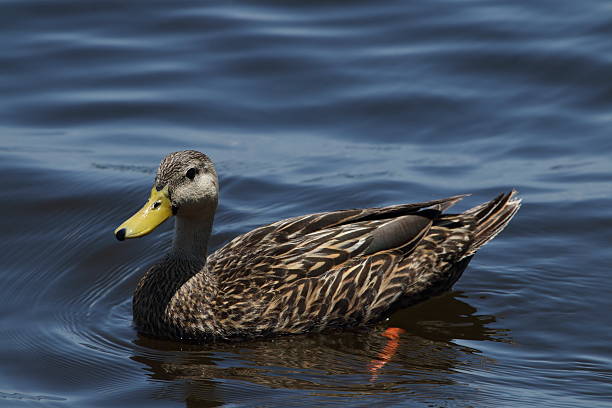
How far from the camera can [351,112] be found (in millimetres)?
14242

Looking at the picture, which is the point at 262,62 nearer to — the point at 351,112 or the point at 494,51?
the point at 351,112

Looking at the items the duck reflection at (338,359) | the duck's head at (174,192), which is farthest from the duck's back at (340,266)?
the duck's head at (174,192)

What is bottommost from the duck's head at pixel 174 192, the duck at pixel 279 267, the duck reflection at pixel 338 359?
the duck reflection at pixel 338 359

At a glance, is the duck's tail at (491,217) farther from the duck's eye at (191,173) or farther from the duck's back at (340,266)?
the duck's eye at (191,173)

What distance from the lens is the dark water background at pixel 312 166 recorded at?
828 cm

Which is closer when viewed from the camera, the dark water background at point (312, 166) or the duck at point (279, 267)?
the dark water background at point (312, 166)

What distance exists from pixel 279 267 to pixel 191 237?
0.76 meters

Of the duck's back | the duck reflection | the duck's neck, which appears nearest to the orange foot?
the duck reflection

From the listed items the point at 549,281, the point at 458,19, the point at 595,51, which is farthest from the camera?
the point at 458,19

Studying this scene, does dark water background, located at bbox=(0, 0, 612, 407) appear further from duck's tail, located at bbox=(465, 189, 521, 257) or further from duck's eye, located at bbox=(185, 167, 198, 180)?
duck's eye, located at bbox=(185, 167, 198, 180)

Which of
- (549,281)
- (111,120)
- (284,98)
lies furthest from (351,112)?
(549,281)

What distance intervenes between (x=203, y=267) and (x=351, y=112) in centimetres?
556

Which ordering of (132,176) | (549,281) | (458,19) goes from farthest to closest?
(458,19)
(132,176)
(549,281)

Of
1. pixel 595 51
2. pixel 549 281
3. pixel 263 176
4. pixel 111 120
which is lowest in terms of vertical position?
pixel 549 281
